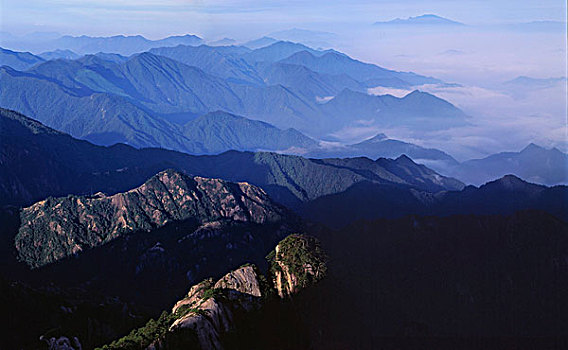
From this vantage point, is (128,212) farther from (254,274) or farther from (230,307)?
(230,307)

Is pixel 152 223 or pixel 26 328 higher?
pixel 26 328

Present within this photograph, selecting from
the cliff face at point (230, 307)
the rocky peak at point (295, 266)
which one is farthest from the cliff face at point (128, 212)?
the cliff face at point (230, 307)

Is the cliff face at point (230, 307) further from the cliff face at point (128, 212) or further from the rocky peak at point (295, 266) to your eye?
the cliff face at point (128, 212)

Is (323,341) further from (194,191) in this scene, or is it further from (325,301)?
(194,191)

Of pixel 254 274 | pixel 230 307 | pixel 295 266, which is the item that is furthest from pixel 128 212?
pixel 230 307

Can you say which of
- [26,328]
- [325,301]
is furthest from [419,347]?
[26,328]

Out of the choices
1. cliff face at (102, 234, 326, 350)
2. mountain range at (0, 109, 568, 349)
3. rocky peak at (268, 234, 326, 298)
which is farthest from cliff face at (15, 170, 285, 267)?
cliff face at (102, 234, 326, 350)

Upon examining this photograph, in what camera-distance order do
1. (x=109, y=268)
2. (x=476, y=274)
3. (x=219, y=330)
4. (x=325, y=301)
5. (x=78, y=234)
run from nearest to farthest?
1. (x=219, y=330)
2. (x=325, y=301)
3. (x=476, y=274)
4. (x=109, y=268)
5. (x=78, y=234)
